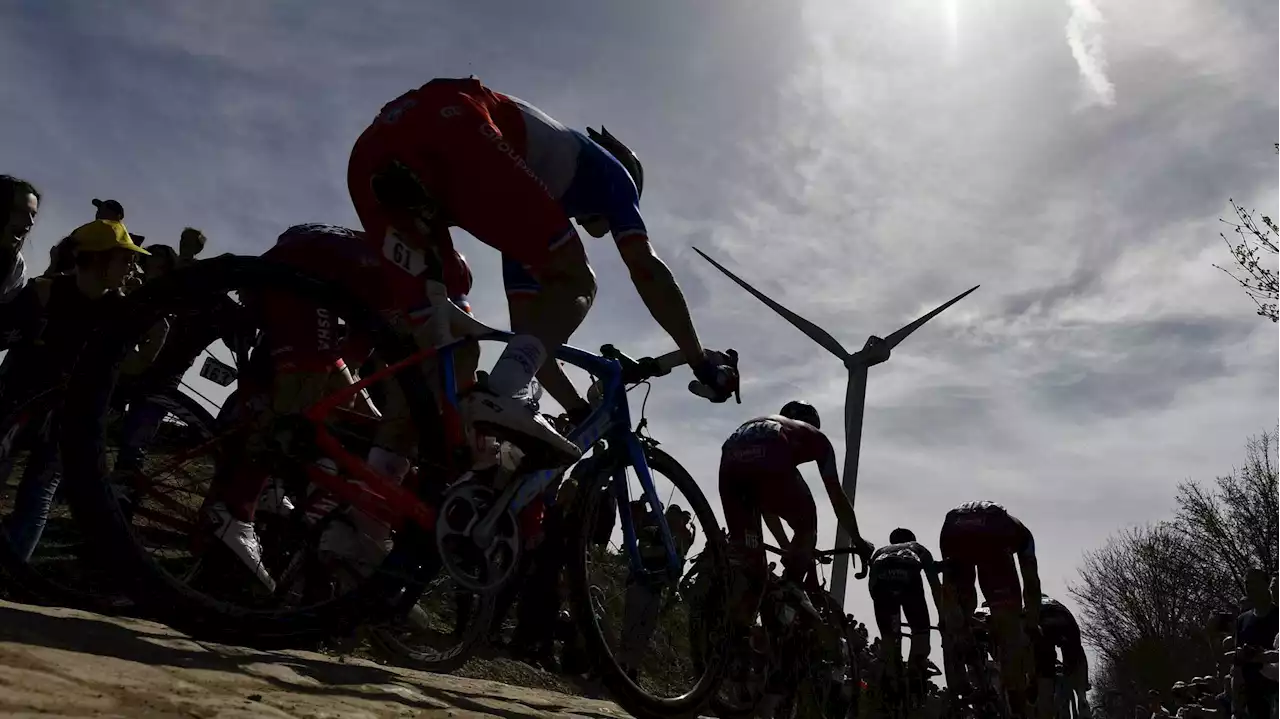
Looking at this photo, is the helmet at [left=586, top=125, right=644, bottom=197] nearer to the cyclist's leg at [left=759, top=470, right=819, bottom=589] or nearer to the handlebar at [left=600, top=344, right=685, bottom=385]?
the handlebar at [left=600, top=344, right=685, bottom=385]

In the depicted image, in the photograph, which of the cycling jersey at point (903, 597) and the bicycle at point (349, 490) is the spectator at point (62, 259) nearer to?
the bicycle at point (349, 490)

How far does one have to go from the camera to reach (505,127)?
10.0 feet

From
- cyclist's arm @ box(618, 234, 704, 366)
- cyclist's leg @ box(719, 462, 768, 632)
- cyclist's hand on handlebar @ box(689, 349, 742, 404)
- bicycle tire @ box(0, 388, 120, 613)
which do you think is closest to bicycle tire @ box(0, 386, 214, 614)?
bicycle tire @ box(0, 388, 120, 613)

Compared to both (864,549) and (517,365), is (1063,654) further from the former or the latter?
(517,365)

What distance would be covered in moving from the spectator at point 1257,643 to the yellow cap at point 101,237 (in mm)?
9126

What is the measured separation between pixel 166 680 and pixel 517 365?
4.20ft

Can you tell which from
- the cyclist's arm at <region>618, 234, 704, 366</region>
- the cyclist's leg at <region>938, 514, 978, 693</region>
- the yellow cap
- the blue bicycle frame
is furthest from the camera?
the cyclist's leg at <region>938, 514, 978, 693</region>

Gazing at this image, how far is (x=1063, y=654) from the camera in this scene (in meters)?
10.0

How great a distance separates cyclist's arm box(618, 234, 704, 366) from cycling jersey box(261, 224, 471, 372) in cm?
70

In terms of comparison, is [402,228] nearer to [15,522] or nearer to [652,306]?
[652,306]

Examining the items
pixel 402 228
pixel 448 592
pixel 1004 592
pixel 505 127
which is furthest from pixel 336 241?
pixel 1004 592

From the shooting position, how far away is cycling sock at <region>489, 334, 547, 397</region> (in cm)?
264

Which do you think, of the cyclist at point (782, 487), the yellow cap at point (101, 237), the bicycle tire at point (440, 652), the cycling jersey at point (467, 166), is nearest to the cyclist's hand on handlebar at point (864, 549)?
the cyclist at point (782, 487)

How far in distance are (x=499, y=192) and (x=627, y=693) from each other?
6.18ft
